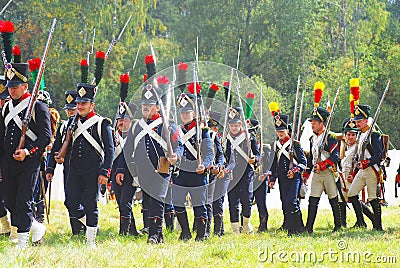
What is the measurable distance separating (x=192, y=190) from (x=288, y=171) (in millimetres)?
1780

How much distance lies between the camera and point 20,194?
22.9ft

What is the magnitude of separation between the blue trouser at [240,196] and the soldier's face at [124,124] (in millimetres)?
1665

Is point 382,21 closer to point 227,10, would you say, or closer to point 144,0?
point 227,10

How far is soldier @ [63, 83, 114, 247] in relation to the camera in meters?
7.58

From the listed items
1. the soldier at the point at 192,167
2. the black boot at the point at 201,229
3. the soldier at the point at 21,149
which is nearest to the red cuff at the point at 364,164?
the soldier at the point at 192,167

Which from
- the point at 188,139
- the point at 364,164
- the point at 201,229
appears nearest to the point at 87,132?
the point at 188,139

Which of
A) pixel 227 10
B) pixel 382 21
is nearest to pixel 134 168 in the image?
pixel 227 10

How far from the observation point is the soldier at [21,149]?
22.9 feet

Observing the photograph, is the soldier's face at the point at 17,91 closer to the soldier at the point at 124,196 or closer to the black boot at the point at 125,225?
the soldier at the point at 124,196

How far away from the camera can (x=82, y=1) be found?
28.5 metres

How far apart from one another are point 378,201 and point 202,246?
329 cm

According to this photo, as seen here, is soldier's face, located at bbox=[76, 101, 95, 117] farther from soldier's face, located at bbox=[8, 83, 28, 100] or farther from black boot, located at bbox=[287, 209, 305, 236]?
black boot, located at bbox=[287, 209, 305, 236]

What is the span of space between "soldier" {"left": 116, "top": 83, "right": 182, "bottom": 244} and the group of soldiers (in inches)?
0.4

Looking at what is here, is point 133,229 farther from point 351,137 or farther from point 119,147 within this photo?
point 351,137
